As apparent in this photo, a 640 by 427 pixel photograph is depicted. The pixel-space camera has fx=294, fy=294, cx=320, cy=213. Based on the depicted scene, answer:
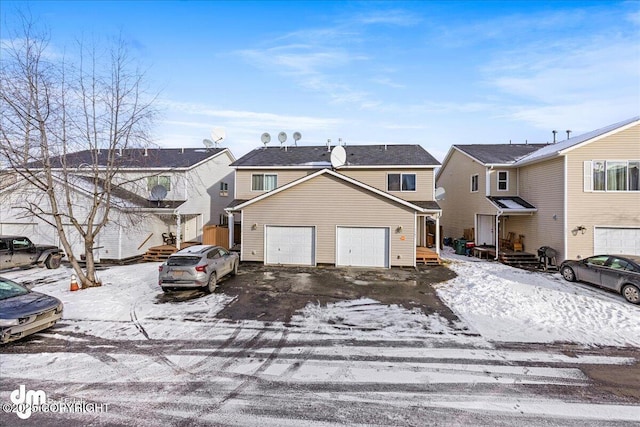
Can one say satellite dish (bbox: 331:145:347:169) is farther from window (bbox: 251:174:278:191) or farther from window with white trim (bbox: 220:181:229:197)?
window with white trim (bbox: 220:181:229:197)

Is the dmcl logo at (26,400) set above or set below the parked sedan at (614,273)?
below

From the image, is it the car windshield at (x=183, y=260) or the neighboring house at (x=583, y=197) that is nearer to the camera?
the car windshield at (x=183, y=260)

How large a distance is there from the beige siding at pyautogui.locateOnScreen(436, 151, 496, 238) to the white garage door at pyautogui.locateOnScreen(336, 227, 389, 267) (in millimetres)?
7953

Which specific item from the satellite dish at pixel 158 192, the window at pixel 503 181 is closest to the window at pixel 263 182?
the satellite dish at pixel 158 192

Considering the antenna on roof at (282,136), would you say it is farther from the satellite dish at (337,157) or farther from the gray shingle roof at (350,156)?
the satellite dish at (337,157)

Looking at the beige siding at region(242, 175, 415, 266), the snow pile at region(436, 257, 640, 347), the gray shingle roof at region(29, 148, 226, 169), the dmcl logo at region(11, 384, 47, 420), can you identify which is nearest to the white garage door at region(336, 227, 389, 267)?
the beige siding at region(242, 175, 415, 266)

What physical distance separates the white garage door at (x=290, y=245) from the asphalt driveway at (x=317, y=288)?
77cm

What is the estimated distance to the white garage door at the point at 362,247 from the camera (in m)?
16.0

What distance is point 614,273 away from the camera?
10.6m

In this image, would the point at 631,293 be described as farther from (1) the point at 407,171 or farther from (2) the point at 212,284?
(2) the point at 212,284

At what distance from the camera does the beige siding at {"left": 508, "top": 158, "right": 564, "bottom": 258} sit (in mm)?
15680

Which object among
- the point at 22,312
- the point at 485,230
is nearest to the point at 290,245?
the point at 22,312

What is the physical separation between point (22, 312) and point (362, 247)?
43.2 feet

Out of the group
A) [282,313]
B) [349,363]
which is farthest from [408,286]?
[349,363]
